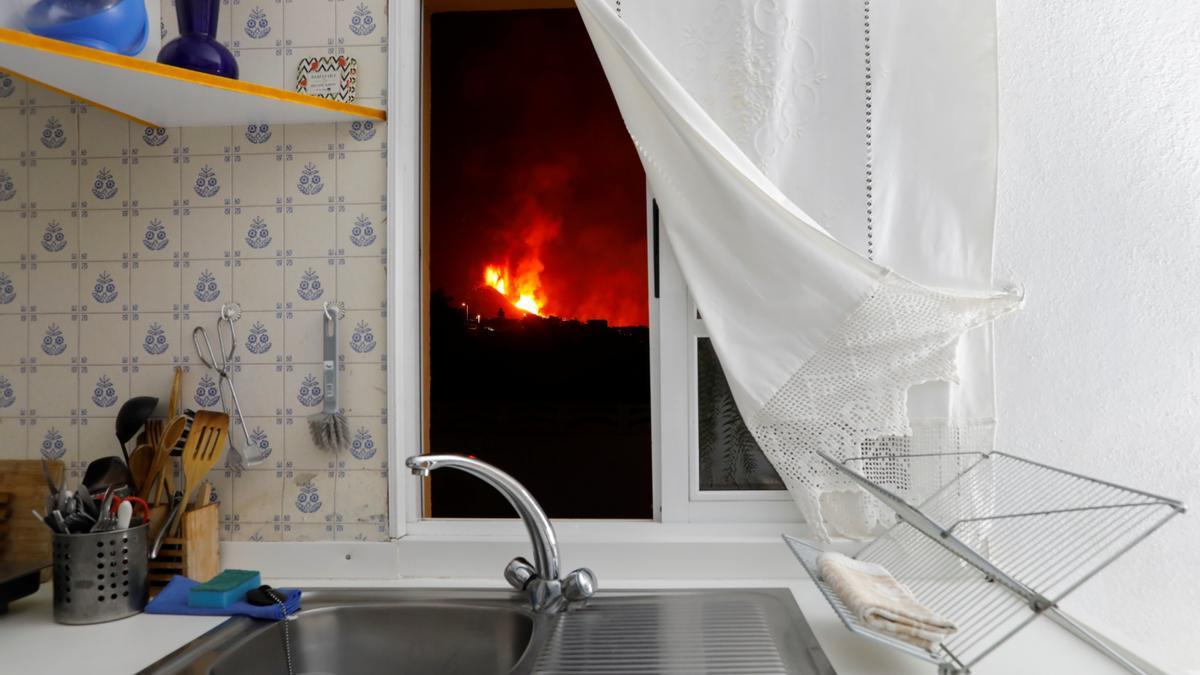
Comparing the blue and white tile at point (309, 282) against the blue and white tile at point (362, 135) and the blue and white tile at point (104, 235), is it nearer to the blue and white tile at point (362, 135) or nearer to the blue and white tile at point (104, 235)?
the blue and white tile at point (362, 135)

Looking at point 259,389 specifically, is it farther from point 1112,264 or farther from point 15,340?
point 1112,264

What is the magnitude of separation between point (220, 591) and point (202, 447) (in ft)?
0.91

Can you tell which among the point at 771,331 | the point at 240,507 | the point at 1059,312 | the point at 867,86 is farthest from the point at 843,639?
the point at 240,507

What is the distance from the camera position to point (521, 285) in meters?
2.83

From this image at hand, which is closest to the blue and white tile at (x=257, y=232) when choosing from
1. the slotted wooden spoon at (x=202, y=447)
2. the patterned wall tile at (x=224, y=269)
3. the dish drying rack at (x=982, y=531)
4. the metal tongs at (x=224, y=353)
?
the patterned wall tile at (x=224, y=269)

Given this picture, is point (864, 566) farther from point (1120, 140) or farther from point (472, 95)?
point (472, 95)

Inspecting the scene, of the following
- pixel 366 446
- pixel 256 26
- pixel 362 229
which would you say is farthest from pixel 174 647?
pixel 256 26

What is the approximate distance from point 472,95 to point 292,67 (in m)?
1.49

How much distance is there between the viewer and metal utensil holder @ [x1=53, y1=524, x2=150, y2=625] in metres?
1.35

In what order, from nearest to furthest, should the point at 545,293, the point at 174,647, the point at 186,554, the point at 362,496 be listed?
1. the point at 174,647
2. the point at 186,554
3. the point at 362,496
4. the point at 545,293

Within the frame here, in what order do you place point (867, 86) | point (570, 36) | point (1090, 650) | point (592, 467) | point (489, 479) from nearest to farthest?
point (1090, 650) → point (489, 479) → point (867, 86) → point (592, 467) → point (570, 36)

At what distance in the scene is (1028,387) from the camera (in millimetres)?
1523

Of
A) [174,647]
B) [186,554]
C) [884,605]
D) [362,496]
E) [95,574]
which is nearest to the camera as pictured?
[884,605]

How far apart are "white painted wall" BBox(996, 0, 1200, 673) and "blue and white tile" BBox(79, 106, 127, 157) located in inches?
66.1
